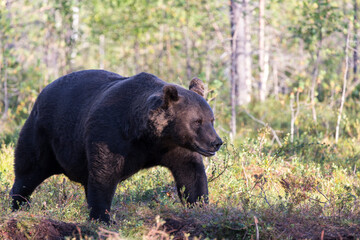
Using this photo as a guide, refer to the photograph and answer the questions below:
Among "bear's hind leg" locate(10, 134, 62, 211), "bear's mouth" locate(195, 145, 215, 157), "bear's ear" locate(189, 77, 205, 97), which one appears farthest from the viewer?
"bear's hind leg" locate(10, 134, 62, 211)

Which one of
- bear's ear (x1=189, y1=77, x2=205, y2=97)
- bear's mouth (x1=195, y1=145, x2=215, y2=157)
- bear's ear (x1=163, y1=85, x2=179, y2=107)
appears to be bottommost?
bear's mouth (x1=195, y1=145, x2=215, y2=157)

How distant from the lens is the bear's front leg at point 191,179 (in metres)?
5.10

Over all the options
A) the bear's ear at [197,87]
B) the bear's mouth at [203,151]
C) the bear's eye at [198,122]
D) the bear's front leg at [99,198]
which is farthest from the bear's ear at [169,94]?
the bear's front leg at [99,198]

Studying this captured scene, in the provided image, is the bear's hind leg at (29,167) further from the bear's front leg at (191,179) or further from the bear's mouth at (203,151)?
the bear's mouth at (203,151)

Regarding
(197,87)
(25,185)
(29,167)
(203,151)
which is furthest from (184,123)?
(25,185)

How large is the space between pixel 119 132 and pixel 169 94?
24.4 inches

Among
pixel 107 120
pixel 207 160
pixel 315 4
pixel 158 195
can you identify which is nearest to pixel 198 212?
pixel 107 120

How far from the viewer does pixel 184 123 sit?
4.76 meters

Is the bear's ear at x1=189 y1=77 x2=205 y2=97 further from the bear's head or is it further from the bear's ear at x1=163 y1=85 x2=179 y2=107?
the bear's ear at x1=163 y1=85 x2=179 y2=107

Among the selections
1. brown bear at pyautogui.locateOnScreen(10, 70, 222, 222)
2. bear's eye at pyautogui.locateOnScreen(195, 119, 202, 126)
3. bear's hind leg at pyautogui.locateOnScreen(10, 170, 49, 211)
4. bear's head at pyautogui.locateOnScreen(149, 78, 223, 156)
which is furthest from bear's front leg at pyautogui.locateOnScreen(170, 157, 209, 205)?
bear's hind leg at pyautogui.locateOnScreen(10, 170, 49, 211)

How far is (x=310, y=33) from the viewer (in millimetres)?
11125

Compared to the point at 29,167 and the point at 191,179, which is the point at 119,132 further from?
the point at 29,167

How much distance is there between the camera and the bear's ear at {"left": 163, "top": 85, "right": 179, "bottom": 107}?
4582 millimetres

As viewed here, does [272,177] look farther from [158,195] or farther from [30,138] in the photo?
[30,138]
